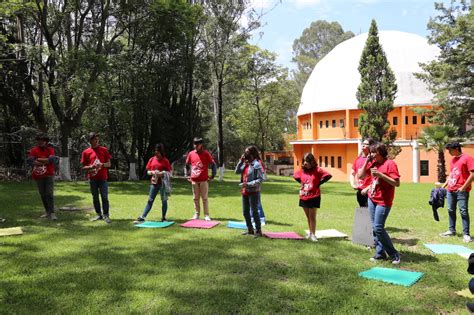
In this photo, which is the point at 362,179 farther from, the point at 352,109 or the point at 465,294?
the point at 352,109

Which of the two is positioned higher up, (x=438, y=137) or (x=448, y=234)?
(x=438, y=137)

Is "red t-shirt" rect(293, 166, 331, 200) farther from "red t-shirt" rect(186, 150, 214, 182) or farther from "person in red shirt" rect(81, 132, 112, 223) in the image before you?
"person in red shirt" rect(81, 132, 112, 223)

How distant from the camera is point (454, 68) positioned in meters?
25.8

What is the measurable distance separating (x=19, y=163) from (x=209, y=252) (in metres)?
19.7

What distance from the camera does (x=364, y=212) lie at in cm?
690

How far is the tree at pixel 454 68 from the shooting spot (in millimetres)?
25328

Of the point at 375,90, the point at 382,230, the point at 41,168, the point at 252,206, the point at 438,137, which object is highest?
the point at 375,90

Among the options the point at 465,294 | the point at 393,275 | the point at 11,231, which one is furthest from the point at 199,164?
the point at 465,294

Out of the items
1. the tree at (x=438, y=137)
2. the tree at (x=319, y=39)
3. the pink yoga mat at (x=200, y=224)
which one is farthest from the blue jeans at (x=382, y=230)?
the tree at (x=319, y=39)

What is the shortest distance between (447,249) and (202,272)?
4337mm

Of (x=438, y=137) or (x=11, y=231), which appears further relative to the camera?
(x=438, y=137)

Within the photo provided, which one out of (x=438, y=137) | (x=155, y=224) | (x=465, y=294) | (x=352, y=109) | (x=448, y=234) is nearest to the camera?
(x=465, y=294)

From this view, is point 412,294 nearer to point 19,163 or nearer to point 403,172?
point 19,163

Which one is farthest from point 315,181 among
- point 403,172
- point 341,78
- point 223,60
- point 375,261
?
point 341,78
